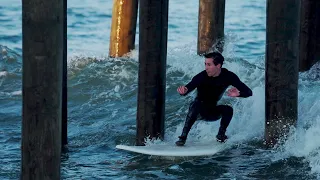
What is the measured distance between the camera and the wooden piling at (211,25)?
16.1 meters

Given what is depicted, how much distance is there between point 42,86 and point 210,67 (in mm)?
3103

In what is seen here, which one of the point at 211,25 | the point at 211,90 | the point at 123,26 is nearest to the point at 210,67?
the point at 211,90

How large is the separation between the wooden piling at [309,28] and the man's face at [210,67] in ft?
14.8

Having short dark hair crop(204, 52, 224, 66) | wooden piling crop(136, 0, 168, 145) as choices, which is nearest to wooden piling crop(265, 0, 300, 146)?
short dark hair crop(204, 52, 224, 66)

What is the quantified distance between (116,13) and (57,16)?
8447 mm

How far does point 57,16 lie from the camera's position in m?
8.48

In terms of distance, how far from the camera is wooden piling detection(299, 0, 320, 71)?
50.8 ft

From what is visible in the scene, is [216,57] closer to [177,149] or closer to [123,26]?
[177,149]

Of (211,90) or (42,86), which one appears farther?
(211,90)

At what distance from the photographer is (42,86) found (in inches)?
336

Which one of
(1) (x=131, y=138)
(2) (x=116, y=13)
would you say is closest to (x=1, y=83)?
(2) (x=116, y=13)

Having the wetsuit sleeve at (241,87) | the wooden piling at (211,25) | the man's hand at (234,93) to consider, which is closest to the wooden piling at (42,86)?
the man's hand at (234,93)

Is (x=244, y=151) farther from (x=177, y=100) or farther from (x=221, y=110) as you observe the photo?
(x=177, y=100)

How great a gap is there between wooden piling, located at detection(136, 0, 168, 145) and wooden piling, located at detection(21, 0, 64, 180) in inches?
102
